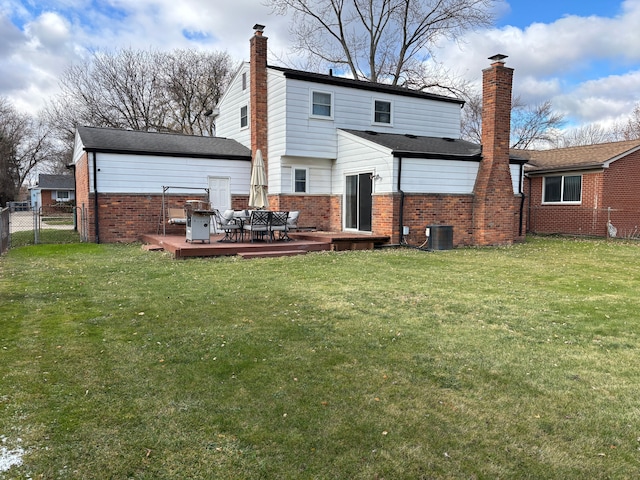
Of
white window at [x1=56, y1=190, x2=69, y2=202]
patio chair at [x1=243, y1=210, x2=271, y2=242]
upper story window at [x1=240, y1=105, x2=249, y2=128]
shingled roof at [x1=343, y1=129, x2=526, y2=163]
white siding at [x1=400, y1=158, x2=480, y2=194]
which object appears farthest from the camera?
→ white window at [x1=56, y1=190, x2=69, y2=202]

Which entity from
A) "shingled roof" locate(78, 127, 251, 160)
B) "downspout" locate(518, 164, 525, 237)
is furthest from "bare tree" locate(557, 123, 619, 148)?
"shingled roof" locate(78, 127, 251, 160)

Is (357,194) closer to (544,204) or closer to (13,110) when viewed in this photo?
(544,204)

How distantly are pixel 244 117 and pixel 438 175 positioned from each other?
26.5 feet

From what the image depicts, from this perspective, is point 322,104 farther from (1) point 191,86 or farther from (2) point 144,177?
(1) point 191,86

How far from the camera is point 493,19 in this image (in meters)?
24.8

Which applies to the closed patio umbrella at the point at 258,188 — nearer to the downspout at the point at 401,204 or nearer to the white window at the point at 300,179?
the white window at the point at 300,179

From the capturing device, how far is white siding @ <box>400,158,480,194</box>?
42.3 feet

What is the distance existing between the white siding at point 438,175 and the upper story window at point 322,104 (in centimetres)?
399

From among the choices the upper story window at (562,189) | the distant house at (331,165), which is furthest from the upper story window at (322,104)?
the upper story window at (562,189)

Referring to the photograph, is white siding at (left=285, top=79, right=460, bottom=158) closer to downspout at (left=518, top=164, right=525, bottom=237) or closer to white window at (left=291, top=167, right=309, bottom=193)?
white window at (left=291, top=167, right=309, bottom=193)

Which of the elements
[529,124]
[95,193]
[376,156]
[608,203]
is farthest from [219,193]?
[529,124]

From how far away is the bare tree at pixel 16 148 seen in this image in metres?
46.4

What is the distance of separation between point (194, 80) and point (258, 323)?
31415mm

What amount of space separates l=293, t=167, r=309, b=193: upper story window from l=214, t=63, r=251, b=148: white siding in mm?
2498
